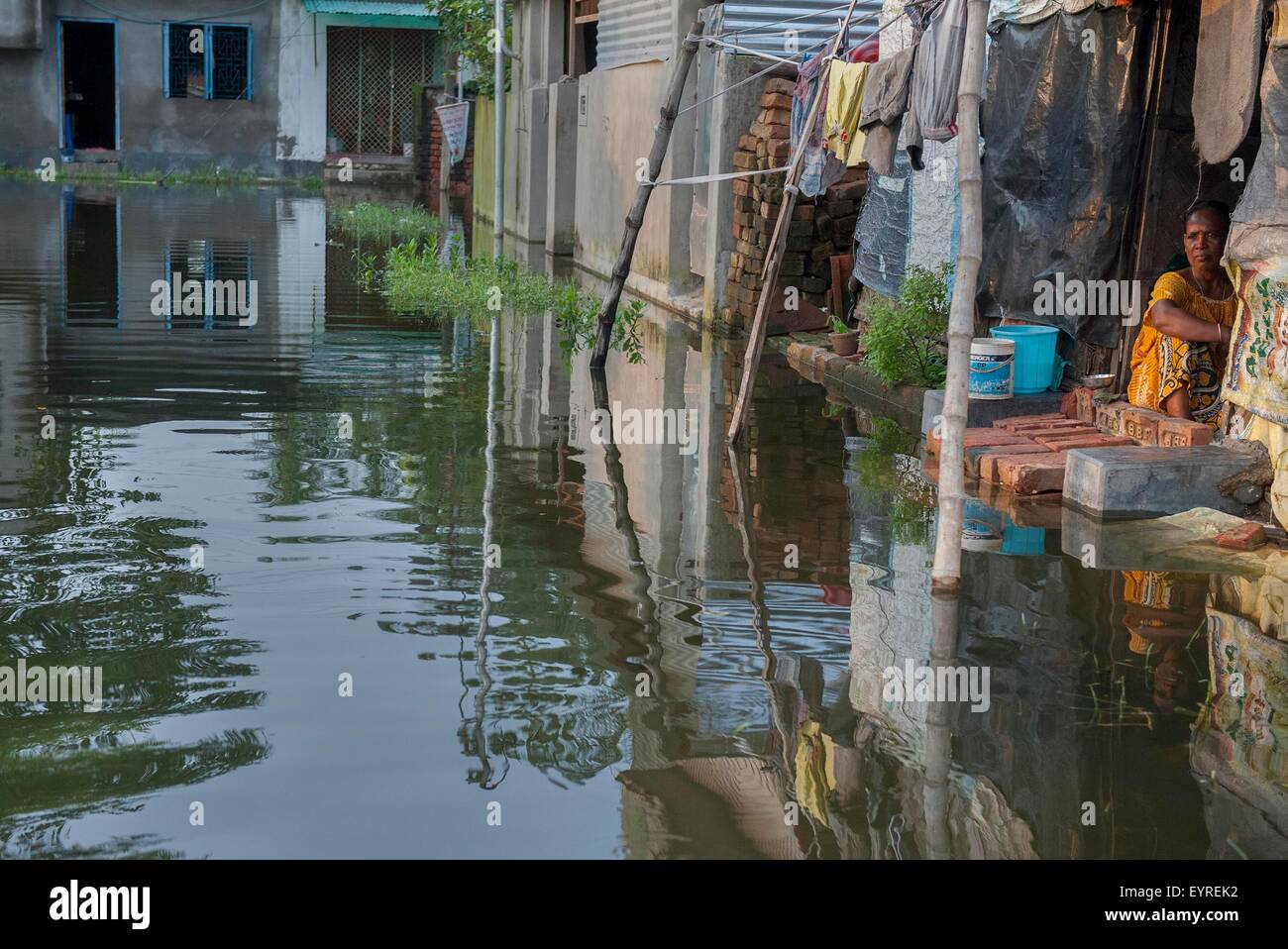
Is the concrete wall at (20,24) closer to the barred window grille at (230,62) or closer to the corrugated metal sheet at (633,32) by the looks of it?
the barred window grille at (230,62)

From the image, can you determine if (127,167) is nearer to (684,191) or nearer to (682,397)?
(684,191)

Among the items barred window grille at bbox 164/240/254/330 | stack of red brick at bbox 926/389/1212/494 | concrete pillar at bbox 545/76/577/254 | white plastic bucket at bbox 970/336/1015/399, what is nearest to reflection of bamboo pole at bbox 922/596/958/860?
stack of red brick at bbox 926/389/1212/494

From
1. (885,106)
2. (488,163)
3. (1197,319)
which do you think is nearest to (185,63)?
(488,163)

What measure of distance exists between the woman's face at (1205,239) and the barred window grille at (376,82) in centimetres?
2876

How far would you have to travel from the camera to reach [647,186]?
10.5 m

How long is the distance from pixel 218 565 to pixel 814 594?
2.38 meters

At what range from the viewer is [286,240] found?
21.7 m

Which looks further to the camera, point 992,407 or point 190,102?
point 190,102

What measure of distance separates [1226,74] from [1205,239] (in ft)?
3.65

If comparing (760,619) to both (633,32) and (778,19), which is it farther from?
(633,32)

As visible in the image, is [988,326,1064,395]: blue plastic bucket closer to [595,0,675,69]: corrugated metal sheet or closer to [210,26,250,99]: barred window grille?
[595,0,675,69]: corrugated metal sheet

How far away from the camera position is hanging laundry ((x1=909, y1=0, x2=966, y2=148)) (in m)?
8.20

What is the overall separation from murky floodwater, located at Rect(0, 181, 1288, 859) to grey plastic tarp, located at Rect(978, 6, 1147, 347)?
135cm
